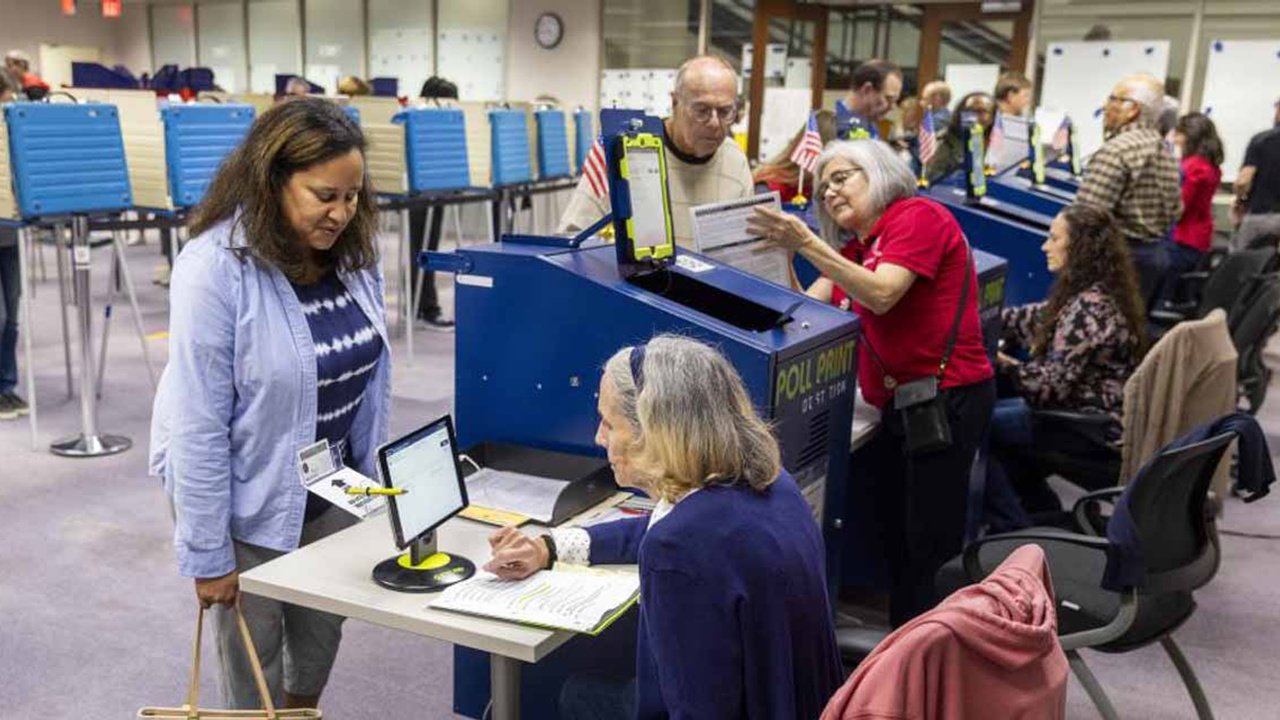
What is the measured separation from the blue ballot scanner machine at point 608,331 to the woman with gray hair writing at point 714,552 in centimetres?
53

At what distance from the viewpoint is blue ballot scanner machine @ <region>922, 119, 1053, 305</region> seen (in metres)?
4.46

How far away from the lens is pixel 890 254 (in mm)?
2506

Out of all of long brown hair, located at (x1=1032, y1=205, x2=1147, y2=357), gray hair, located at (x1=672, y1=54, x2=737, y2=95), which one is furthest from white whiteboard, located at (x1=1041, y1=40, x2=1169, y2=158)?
gray hair, located at (x1=672, y1=54, x2=737, y2=95)

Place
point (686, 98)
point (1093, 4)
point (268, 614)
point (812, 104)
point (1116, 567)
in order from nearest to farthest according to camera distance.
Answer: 1. point (268, 614)
2. point (1116, 567)
3. point (686, 98)
4. point (1093, 4)
5. point (812, 104)

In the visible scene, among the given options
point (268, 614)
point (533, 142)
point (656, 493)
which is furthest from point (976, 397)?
point (533, 142)

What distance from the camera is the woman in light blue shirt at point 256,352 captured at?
5.63 feet

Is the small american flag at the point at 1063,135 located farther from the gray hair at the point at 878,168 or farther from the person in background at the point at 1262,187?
the gray hair at the point at 878,168

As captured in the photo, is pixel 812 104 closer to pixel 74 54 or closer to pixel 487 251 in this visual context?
→ pixel 487 251

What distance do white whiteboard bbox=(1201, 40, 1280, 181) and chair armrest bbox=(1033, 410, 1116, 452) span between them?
6.70 m

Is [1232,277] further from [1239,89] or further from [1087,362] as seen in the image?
[1239,89]

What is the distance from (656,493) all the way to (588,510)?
527mm

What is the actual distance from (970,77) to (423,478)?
31.8ft

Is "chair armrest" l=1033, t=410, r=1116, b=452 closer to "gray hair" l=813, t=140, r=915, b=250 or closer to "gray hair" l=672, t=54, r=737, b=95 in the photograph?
"gray hair" l=813, t=140, r=915, b=250

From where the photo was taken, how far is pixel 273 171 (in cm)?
174
